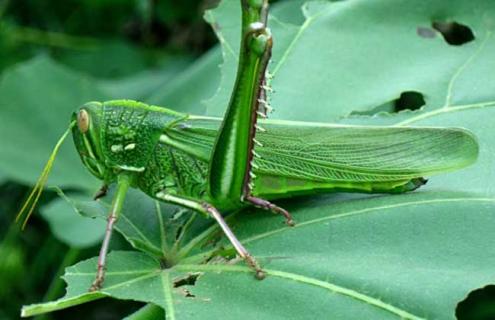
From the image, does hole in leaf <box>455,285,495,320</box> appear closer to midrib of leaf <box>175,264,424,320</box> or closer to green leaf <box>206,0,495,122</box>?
green leaf <box>206,0,495,122</box>

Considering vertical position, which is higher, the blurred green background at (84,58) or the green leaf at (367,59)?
the green leaf at (367,59)

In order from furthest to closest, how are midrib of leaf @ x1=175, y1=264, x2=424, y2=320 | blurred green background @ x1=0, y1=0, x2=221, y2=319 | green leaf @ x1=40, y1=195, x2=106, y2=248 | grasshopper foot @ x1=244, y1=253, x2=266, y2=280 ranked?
blurred green background @ x1=0, y1=0, x2=221, y2=319
green leaf @ x1=40, y1=195, x2=106, y2=248
grasshopper foot @ x1=244, y1=253, x2=266, y2=280
midrib of leaf @ x1=175, y1=264, x2=424, y2=320

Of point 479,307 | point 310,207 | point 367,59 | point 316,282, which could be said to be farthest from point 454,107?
point 479,307

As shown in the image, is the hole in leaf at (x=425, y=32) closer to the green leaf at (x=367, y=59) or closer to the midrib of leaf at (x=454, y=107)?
the green leaf at (x=367, y=59)

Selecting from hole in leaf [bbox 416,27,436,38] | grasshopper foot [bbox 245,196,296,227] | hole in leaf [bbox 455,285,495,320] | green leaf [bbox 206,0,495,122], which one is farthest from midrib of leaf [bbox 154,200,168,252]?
hole in leaf [bbox 455,285,495,320]

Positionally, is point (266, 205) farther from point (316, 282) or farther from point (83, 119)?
point (83, 119)

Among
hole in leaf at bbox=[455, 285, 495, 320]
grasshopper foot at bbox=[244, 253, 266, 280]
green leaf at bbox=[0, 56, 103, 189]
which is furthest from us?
green leaf at bbox=[0, 56, 103, 189]

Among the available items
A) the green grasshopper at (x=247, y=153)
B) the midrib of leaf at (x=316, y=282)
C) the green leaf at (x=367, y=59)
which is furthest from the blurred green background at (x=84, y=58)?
the midrib of leaf at (x=316, y=282)
